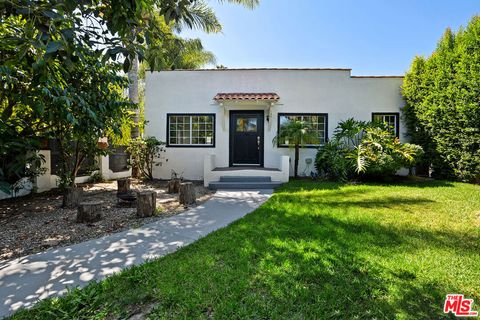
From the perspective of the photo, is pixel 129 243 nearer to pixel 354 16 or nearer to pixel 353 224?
pixel 353 224

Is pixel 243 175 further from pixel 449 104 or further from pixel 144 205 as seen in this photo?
pixel 449 104

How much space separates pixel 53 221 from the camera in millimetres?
4906

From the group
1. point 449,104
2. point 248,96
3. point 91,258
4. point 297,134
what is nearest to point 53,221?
point 91,258

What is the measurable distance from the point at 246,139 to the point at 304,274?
849 centimetres

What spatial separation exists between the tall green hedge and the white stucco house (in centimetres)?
79

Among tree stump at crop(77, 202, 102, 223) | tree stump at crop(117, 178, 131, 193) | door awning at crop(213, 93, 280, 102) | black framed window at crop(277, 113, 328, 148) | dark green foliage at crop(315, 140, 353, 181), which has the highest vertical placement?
door awning at crop(213, 93, 280, 102)

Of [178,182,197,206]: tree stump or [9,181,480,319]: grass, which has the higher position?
[178,182,197,206]: tree stump

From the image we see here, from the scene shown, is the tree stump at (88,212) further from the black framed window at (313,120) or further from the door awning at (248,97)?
the black framed window at (313,120)

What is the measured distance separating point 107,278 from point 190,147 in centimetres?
842

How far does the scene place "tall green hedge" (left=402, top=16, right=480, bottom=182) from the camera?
7836 millimetres

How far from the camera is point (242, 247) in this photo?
137 inches

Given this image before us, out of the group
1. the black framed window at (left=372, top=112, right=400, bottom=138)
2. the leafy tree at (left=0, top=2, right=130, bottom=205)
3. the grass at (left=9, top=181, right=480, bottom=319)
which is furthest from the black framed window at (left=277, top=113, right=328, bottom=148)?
the leafy tree at (left=0, top=2, right=130, bottom=205)

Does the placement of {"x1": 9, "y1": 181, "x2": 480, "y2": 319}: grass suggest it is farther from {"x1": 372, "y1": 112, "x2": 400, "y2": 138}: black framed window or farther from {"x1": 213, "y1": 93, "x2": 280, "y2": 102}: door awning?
{"x1": 372, "y1": 112, "x2": 400, "y2": 138}: black framed window

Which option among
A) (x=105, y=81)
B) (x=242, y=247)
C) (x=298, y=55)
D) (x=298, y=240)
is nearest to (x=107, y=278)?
(x=242, y=247)
